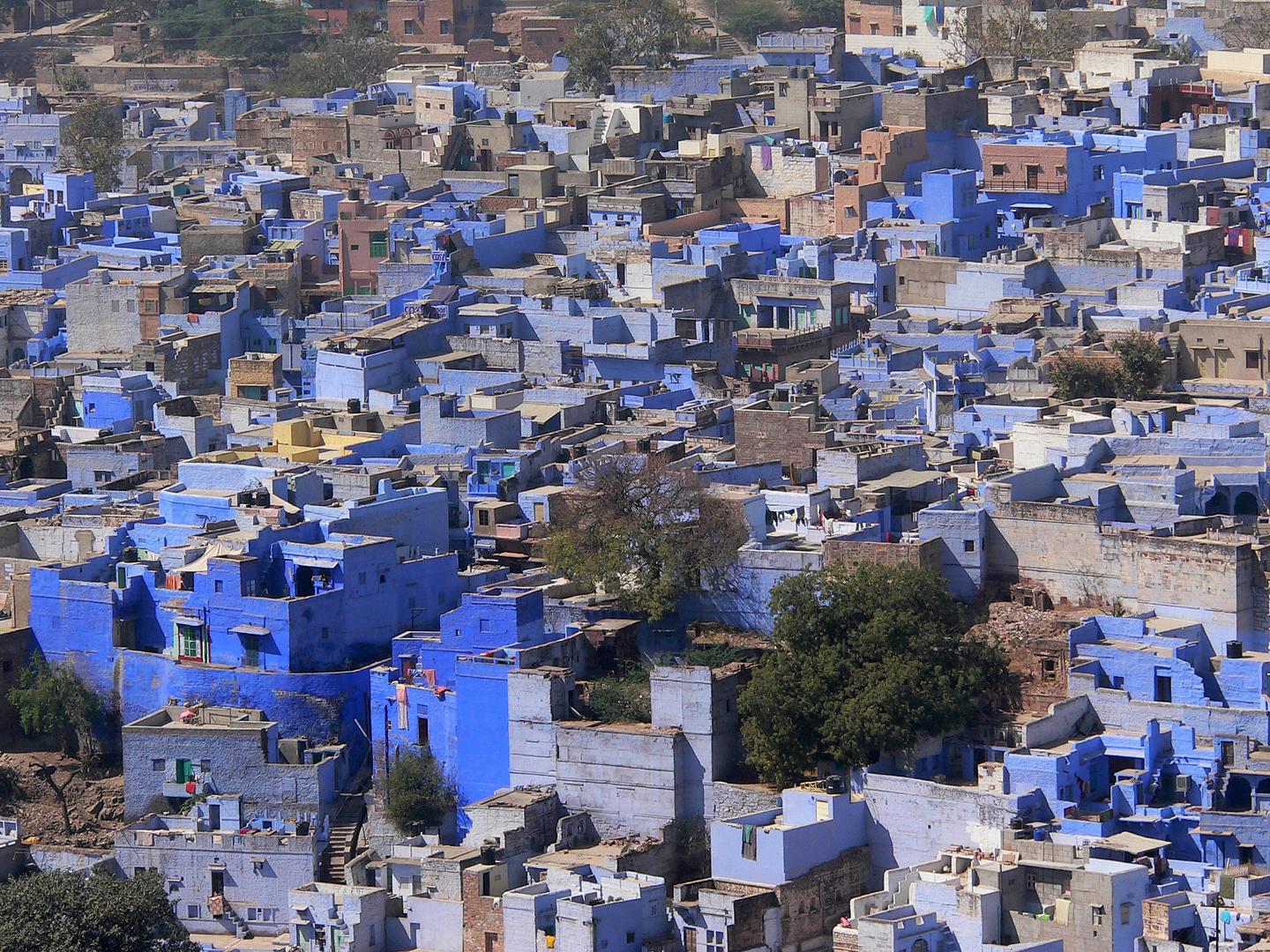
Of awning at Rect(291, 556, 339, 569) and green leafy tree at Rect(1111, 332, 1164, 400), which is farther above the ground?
green leafy tree at Rect(1111, 332, 1164, 400)

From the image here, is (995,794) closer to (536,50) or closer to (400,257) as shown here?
(400,257)

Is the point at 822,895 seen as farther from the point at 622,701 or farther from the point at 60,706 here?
the point at 60,706

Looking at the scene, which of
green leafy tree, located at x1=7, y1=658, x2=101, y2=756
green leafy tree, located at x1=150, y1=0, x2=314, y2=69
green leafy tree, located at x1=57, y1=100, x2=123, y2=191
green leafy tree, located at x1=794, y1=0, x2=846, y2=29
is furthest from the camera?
green leafy tree, located at x1=150, y1=0, x2=314, y2=69

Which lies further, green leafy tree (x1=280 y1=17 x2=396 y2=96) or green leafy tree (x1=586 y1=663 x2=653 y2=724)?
green leafy tree (x1=280 y1=17 x2=396 y2=96)

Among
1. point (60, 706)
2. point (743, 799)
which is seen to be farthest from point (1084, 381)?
point (60, 706)

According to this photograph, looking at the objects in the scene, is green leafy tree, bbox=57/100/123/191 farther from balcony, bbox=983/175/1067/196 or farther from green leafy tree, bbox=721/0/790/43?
balcony, bbox=983/175/1067/196

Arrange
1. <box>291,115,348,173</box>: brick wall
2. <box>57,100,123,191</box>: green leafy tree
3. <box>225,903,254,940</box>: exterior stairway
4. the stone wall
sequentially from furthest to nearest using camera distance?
<box>57,100,123,191</box>: green leafy tree → <box>291,115,348,173</box>: brick wall → <box>225,903,254,940</box>: exterior stairway → the stone wall

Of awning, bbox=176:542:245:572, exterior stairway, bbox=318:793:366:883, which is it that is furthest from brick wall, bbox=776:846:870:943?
awning, bbox=176:542:245:572
